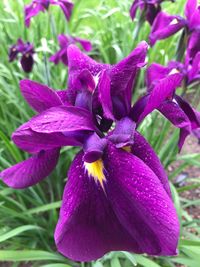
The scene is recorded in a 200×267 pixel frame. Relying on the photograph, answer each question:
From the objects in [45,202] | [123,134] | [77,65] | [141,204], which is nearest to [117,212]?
[141,204]

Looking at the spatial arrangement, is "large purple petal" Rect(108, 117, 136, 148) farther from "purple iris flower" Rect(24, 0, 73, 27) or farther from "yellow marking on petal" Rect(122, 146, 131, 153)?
"purple iris flower" Rect(24, 0, 73, 27)

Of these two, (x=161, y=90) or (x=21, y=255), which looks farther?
(x=21, y=255)

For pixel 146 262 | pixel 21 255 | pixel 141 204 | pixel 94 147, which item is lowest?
pixel 146 262

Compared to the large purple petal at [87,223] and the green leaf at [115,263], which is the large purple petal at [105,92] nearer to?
the large purple petal at [87,223]

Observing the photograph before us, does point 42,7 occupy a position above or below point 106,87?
below

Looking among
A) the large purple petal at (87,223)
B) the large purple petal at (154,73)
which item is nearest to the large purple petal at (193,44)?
the large purple petal at (154,73)

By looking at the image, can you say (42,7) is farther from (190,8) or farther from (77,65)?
(77,65)
